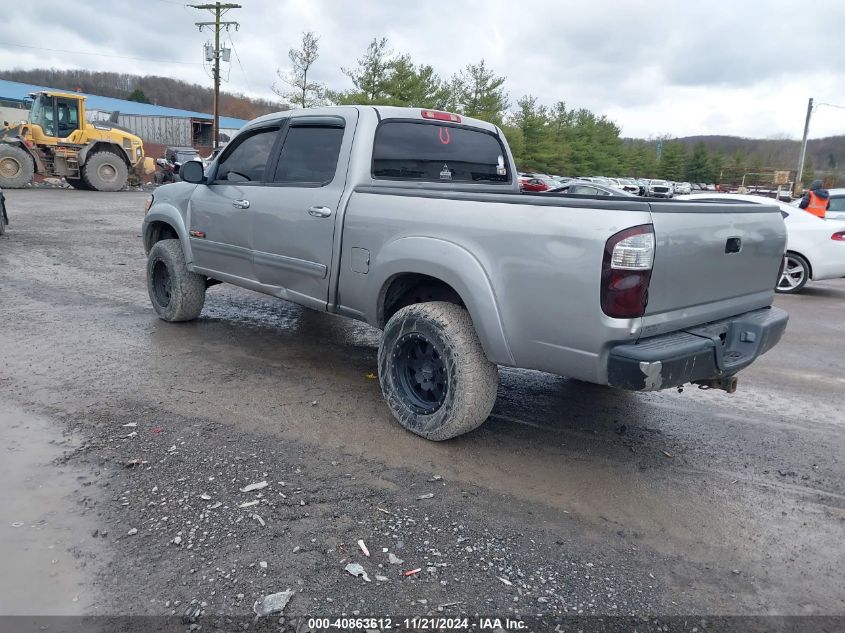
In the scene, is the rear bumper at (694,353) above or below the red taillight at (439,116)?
below

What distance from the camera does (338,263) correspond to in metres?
4.30

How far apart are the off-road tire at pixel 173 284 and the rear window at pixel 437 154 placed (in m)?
2.52

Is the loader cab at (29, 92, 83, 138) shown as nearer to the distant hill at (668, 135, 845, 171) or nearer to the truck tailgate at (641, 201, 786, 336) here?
the truck tailgate at (641, 201, 786, 336)

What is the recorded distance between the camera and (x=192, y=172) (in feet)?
17.7

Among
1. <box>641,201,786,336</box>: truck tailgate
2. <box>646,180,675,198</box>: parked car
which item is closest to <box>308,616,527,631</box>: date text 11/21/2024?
<box>641,201,786,336</box>: truck tailgate

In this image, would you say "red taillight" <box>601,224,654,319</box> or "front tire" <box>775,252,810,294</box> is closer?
"red taillight" <box>601,224,654,319</box>

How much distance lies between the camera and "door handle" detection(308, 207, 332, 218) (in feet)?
Answer: 14.1

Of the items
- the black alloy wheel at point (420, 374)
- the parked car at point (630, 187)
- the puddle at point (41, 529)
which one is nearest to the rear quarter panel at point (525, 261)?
the black alloy wheel at point (420, 374)

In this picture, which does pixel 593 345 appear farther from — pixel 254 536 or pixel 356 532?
pixel 254 536

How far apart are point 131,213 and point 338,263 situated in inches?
584

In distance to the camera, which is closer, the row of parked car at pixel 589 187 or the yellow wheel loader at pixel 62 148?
the row of parked car at pixel 589 187

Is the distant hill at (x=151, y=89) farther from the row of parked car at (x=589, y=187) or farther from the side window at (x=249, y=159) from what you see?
the side window at (x=249, y=159)

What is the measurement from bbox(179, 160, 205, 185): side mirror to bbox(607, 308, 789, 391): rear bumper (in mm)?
3902

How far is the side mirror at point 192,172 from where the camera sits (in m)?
5.33
